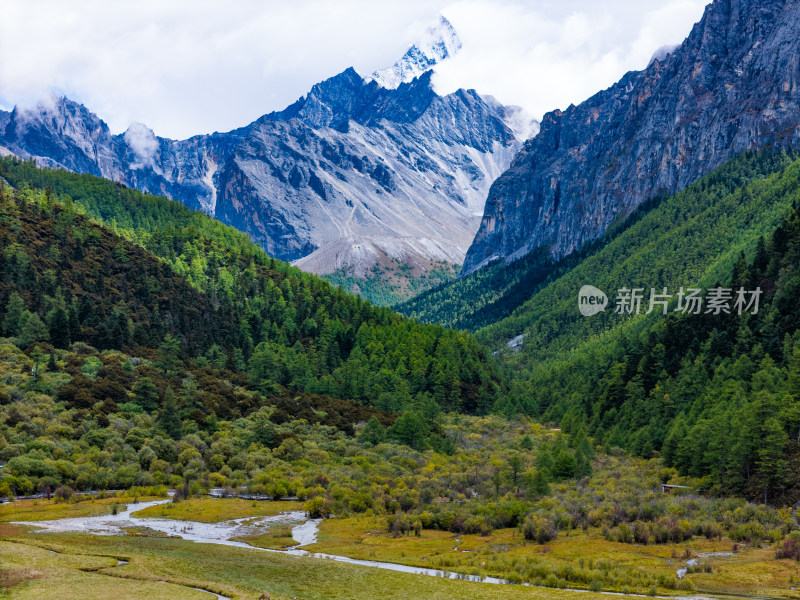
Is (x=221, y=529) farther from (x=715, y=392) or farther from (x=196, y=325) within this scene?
(x=196, y=325)

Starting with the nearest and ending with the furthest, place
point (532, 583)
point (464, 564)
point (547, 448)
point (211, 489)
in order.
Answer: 1. point (532, 583)
2. point (464, 564)
3. point (211, 489)
4. point (547, 448)

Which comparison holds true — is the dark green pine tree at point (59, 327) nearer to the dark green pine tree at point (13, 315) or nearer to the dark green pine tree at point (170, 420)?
the dark green pine tree at point (13, 315)

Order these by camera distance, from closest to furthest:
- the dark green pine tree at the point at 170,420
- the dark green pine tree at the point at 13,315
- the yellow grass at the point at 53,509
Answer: the yellow grass at the point at 53,509
the dark green pine tree at the point at 170,420
the dark green pine tree at the point at 13,315

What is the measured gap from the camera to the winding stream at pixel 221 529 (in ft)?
206

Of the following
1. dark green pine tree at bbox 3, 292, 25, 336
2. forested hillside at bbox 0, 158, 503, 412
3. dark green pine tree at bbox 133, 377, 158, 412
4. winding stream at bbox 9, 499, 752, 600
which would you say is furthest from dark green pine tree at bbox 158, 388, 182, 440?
dark green pine tree at bbox 3, 292, 25, 336

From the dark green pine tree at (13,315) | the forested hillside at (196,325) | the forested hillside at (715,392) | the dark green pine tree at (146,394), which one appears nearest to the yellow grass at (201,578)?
the forested hillside at (715,392)

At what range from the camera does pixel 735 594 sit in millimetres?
52531

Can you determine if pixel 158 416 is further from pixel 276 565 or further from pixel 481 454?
pixel 276 565

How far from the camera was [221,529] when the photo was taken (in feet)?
247

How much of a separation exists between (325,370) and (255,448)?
68.0 meters

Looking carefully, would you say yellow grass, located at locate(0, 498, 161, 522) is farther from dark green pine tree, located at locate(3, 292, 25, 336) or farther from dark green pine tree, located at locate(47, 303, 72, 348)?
dark green pine tree, located at locate(3, 292, 25, 336)

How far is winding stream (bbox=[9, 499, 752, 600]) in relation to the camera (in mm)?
62719

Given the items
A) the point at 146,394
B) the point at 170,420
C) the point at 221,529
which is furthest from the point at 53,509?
the point at 146,394

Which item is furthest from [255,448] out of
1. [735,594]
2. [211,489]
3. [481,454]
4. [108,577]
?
[735,594]
